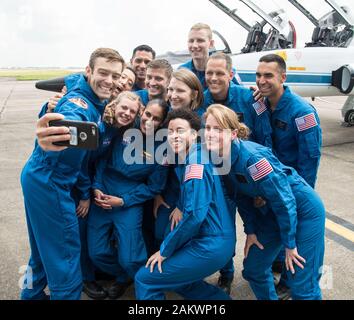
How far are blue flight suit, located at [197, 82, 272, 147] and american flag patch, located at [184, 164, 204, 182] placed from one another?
2.70ft

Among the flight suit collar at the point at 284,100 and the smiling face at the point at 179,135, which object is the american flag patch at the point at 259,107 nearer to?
the flight suit collar at the point at 284,100

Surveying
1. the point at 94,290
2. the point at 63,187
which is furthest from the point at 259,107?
the point at 94,290

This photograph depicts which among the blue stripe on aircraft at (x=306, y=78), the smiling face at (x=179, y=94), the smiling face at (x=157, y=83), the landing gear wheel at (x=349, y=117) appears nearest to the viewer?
the smiling face at (x=179, y=94)

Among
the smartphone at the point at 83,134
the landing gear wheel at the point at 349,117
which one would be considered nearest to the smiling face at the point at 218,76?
the smartphone at the point at 83,134

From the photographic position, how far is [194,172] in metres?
2.09

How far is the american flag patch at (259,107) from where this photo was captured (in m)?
2.81

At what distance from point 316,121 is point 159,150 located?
1.17m

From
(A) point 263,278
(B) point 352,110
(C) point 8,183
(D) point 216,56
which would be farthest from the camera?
(B) point 352,110

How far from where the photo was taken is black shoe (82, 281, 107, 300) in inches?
104

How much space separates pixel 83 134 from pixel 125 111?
84 cm

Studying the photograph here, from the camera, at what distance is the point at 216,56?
9.14 ft

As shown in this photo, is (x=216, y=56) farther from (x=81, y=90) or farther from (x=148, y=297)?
(x=148, y=297)

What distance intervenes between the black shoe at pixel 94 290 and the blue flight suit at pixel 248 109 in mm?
1552
